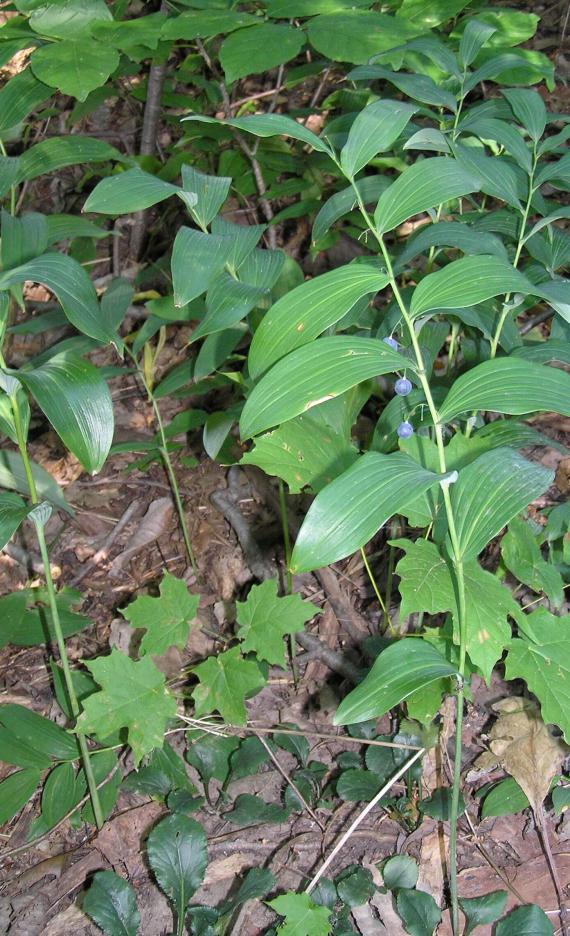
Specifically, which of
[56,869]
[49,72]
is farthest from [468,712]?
[49,72]

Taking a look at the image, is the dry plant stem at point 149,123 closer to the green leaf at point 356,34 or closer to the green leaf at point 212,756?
the green leaf at point 356,34

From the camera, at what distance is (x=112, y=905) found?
70.2 inches

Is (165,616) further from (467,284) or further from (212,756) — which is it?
(467,284)

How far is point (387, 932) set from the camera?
168 centimetres

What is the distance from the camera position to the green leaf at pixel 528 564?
67.7 inches

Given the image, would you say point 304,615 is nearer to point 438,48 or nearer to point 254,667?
point 254,667

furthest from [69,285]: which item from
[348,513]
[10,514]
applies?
[348,513]

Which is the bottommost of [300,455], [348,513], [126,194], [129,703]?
[129,703]

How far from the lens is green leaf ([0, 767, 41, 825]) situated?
2.02m

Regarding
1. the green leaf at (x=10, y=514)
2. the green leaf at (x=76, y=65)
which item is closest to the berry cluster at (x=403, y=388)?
the green leaf at (x=10, y=514)

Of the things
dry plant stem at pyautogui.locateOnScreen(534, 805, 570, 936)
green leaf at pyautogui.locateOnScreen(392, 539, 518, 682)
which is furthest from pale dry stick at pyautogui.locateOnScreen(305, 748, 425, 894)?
green leaf at pyautogui.locateOnScreen(392, 539, 518, 682)

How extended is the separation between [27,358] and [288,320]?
254cm

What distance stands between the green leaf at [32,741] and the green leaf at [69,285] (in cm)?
105

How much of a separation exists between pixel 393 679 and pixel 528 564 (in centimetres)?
56
